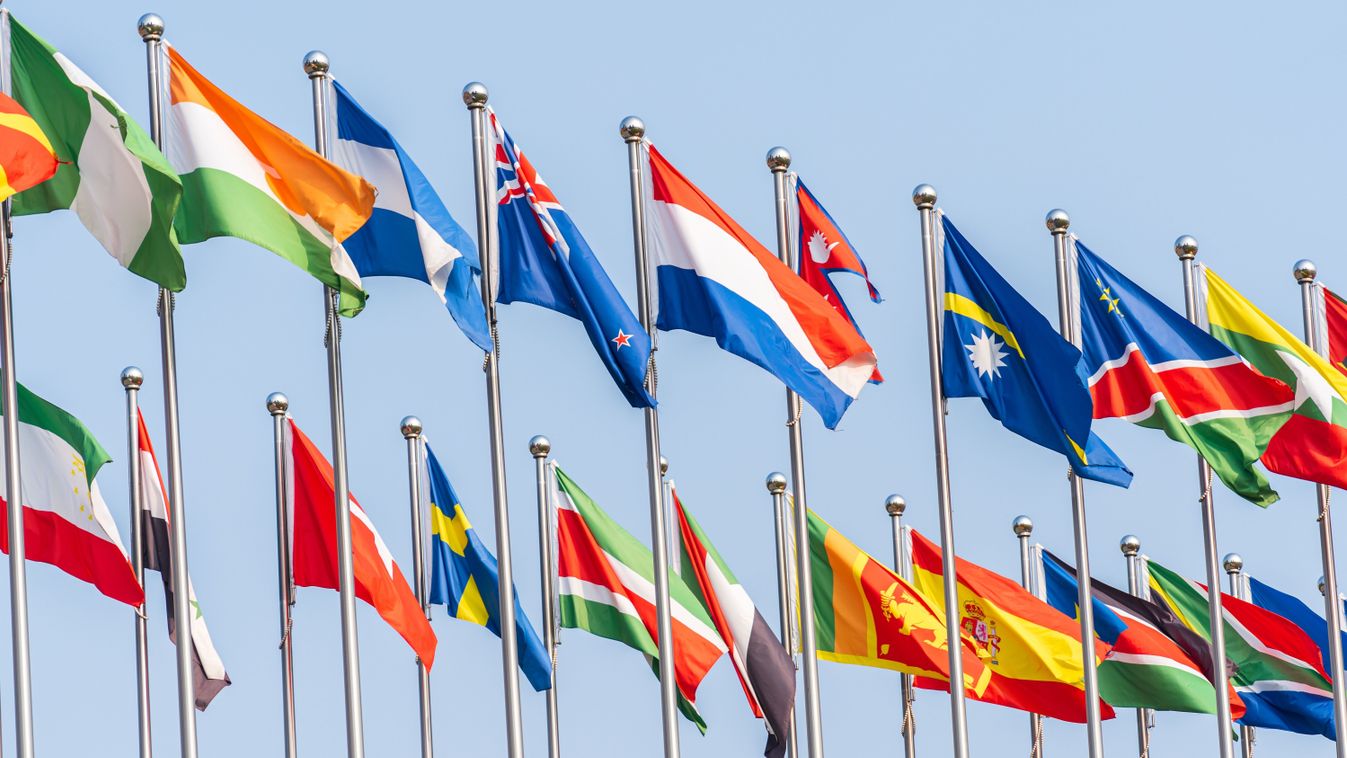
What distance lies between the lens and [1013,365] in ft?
86.0

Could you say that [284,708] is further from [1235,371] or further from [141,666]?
[1235,371]

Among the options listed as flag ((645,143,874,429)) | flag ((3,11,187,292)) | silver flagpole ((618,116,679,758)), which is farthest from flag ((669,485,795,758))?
flag ((3,11,187,292))

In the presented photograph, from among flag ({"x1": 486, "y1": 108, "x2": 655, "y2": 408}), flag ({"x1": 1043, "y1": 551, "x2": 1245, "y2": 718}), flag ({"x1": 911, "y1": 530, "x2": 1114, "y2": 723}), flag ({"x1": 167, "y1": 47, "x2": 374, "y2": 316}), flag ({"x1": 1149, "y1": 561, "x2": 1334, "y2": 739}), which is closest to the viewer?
flag ({"x1": 167, "y1": 47, "x2": 374, "y2": 316})

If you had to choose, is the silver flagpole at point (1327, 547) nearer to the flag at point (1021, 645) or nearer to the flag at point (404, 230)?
the flag at point (1021, 645)

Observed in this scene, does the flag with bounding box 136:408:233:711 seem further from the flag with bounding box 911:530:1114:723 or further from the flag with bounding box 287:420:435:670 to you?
the flag with bounding box 911:530:1114:723

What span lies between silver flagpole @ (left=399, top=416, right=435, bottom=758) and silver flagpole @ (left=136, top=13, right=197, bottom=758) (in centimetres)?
429

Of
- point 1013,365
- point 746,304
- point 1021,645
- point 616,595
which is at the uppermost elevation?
point 746,304

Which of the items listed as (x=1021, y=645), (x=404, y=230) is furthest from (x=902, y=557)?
(x=404, y=230)

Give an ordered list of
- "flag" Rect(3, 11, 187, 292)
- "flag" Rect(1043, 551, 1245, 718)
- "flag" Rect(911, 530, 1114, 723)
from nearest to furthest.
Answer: "flag" Rect(3, 11, 187, 292)
"flag" Rect(911, 530, 1114, 723)
"flag" Rect(1043, 551, 1245, 718)

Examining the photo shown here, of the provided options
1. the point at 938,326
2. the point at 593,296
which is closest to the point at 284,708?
the point at 593,296

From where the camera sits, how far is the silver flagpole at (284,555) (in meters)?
25.6

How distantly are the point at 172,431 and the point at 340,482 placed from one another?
1.51 m

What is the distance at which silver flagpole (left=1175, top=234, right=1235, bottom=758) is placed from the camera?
27.7 metres

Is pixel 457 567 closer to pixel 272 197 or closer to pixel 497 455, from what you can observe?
pixel 497 455
